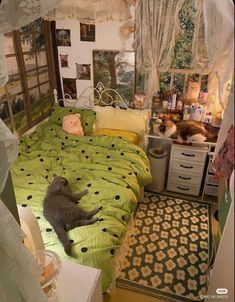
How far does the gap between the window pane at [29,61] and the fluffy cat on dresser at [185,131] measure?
1.72m

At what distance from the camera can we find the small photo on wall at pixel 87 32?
301 cm

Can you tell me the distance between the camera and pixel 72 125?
3045mm

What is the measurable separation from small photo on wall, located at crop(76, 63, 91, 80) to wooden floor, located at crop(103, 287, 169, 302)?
8.29 feet

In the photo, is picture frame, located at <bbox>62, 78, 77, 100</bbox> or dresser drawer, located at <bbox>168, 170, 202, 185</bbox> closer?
dresser drawer, located at <bbox>168, 170, 202, 185</bbox>

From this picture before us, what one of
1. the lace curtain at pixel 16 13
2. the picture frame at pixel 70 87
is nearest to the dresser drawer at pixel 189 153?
the picture frame at pixel 70 87

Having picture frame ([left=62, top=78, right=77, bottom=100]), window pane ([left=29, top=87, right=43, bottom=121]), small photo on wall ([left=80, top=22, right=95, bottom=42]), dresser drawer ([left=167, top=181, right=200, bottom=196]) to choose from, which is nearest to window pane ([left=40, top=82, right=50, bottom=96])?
window pane ([left=29, top=87, right=43, bottom=121])

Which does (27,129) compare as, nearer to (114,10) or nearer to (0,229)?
(114,10)

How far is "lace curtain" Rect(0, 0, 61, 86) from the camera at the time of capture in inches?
30.1

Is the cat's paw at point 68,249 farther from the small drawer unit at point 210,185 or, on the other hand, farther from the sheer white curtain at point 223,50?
the small drawer unit at point 210,185

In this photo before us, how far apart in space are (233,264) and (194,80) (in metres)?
2.61

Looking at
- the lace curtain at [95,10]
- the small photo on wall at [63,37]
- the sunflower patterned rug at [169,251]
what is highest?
the lace curtain at [95,10]

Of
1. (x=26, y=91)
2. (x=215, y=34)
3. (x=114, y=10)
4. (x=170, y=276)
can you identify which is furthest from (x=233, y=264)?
(x=26, y=91)

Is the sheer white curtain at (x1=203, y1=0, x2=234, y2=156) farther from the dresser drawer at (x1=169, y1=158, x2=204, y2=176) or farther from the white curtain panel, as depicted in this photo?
the dresser drawer at (x1=169, y1=158, x2=204, y2=176)

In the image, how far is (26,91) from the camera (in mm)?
2930
